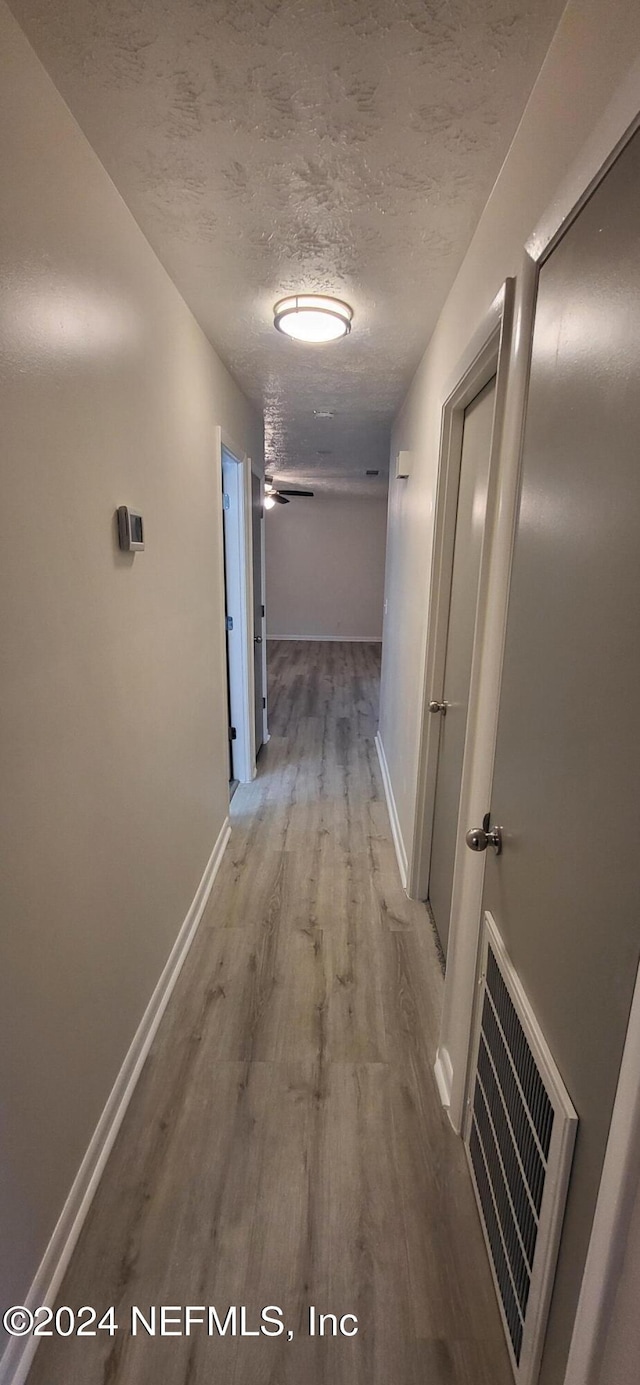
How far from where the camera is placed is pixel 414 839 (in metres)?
2.34

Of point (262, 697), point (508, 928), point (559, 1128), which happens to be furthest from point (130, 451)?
point (262, 697)

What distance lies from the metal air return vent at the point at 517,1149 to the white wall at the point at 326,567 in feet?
25.7

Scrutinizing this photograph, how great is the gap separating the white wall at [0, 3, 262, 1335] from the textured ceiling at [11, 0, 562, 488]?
0.10 meters

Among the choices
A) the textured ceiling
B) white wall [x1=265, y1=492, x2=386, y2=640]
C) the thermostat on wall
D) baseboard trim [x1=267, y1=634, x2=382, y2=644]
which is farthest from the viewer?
baseboard trim [x1=267, y1=634, x2=382, y2=644]

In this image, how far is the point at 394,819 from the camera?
3016 mm

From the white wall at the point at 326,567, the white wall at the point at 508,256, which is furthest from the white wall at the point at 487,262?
the white wall at the point at 326,567

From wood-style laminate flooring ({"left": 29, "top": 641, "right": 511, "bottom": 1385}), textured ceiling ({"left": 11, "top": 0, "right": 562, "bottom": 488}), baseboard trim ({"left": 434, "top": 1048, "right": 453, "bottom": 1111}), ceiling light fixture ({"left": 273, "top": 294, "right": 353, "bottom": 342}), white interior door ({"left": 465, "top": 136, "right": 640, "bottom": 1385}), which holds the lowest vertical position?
wood-style laminate flooring ({"left": 29, "top": 641, "right": 511, "bottom": 1385})

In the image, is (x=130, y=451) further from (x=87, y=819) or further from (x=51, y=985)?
(x=51, y=985)

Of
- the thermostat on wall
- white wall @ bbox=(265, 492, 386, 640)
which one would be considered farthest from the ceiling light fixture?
white wall @ bbox=(265, 492, 386, 640)

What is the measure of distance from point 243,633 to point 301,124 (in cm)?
240

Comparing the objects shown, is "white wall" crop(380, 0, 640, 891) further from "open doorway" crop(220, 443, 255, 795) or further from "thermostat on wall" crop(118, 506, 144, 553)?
"thermostat on wall" crop(118, 506, 144, 553)

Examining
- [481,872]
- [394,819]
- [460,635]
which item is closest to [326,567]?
[394,819]

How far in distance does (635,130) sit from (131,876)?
68.5 inches

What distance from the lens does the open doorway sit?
307 cm
